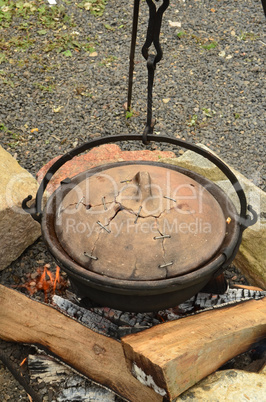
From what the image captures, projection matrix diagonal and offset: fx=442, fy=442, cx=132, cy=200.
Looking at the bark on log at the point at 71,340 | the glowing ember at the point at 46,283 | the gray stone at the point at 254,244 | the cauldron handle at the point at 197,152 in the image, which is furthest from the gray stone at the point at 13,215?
the gray stone at the point at 254,244

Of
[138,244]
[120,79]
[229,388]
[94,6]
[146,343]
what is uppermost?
[94,6]

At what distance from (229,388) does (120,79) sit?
11.4ft

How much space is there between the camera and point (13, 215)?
9.61 ft

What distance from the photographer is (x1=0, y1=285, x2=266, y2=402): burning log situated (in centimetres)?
199

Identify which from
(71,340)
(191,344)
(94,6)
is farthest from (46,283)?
(94,6)

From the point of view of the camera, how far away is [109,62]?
4.92m

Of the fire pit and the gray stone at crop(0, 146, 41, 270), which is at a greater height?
the fire pit

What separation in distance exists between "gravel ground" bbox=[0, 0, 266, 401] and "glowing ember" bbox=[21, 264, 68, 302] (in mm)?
144

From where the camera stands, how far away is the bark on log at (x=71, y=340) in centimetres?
222

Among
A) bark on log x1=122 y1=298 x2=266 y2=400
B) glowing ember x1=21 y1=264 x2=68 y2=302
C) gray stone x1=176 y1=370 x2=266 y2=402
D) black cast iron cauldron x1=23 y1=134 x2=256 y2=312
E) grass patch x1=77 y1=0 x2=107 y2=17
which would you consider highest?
grass patch x1=77 y1=0 x2=107 y2=17

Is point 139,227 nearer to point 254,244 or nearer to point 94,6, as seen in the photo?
point 254,244

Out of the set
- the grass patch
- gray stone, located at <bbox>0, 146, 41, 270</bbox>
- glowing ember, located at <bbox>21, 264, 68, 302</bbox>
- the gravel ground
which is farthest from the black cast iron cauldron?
the grass patch

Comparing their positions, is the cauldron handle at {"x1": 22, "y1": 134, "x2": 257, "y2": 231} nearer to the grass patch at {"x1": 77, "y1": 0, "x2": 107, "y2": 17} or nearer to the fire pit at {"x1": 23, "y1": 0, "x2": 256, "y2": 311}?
the fire pit at {"x1": 23, "y1": 0, "x2": 256, "y2": 311}

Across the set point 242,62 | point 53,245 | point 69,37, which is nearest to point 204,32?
point 242,62
